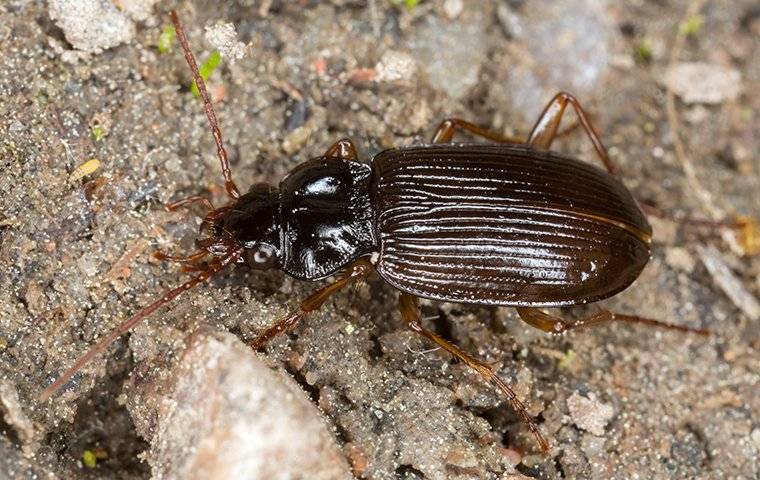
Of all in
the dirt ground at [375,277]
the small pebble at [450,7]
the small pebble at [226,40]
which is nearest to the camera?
the dirt ground at [375,277]

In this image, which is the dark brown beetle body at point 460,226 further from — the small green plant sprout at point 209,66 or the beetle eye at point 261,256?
the small green plant sprout at point 209,66

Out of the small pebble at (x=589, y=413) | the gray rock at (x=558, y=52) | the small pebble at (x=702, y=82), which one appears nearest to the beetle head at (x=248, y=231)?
the small pebble at (x=589, y=413)

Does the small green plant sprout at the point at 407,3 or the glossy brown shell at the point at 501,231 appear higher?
the small green plant sprout at the point at 407,3

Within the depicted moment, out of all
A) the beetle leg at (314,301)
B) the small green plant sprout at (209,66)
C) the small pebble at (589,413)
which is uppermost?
the small green plant sprout at (209,66)

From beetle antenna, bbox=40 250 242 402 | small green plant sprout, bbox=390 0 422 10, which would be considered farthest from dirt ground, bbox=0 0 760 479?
beetle antenna, bbox=40 250 242 402

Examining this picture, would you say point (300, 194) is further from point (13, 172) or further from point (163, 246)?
point (13, 172)

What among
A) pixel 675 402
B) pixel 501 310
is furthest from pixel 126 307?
pixel 675 402

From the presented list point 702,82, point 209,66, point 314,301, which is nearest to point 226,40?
point 209,66
